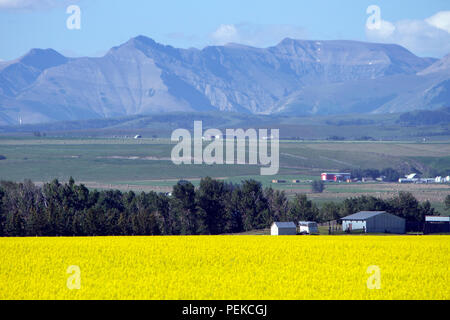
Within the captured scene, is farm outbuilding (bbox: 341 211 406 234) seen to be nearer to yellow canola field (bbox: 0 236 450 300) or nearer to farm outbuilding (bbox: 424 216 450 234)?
farm outbuilding (bbox: 424 216 450 234)

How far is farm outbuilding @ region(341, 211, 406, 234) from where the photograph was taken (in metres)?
87.5

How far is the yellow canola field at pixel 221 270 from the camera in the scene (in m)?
32.8

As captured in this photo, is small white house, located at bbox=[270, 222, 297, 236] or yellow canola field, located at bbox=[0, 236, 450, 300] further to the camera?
small white house, located at bbox=[270, 222, 297, 236]

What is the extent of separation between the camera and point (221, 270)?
38.5m

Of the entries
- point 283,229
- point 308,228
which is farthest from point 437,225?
point 283,229

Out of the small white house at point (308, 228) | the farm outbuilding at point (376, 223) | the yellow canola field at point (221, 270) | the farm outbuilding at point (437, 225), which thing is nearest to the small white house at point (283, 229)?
the small white house at point (308, 228)

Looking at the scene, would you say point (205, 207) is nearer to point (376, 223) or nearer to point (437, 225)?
point (376, 223)

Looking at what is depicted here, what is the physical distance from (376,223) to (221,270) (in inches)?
2063

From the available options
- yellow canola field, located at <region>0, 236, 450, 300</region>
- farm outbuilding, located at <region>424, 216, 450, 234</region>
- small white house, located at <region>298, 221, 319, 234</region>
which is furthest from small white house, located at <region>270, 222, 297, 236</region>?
yellow canola field, located at <region>0, 236, 450, 300</region>

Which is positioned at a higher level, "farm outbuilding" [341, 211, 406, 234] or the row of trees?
Result: the row of trees

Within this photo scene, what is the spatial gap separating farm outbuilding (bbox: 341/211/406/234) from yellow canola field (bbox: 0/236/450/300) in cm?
3608

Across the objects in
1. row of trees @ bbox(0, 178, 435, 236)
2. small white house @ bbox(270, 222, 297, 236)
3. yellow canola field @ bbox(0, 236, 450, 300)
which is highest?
row of trees @ bbox(0, 178, 435, 236)

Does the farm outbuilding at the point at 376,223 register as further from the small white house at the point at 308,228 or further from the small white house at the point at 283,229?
the small white house at the point at 283,229
